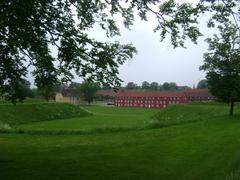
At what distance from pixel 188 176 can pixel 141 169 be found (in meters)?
1.86

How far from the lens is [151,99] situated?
549ft

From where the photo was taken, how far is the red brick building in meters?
162

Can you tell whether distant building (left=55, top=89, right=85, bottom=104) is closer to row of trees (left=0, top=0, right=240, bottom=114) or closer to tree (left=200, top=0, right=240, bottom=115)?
tree (left=200, top=0, right=240, bottom=115)

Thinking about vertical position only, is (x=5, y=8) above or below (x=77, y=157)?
above

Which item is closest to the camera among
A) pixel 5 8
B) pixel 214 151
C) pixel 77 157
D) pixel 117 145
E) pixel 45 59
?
pixel 5 8

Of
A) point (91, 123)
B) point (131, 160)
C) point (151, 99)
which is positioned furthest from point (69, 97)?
point (131, 160)

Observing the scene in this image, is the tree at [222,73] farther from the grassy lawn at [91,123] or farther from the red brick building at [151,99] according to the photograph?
the red brick building at [151,99]

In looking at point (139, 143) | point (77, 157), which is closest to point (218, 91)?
point (139, 143)

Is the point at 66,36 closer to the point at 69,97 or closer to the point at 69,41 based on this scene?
the point at 69,41

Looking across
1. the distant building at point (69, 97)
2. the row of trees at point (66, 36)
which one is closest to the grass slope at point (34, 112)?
the row of trees at point (66, 36)

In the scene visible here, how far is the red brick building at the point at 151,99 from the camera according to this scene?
533ft

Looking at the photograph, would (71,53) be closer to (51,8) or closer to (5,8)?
(51,8)

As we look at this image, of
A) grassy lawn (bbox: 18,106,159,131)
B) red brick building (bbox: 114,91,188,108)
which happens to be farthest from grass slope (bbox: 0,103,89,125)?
red brick building (bbox: 114,91,188,108)

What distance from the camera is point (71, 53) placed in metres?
16.1
